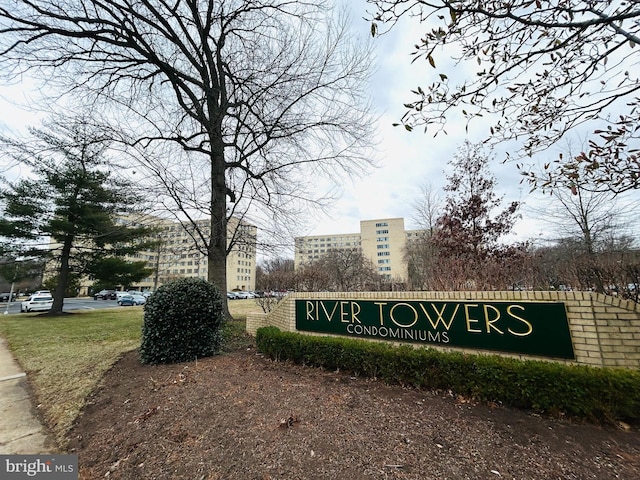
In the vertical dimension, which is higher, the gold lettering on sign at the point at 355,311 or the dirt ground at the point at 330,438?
the gold lettering on sign at the point at 355,311

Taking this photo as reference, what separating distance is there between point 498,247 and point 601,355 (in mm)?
7255

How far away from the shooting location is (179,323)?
5.18 m

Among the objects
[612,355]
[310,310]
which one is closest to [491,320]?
[612,355]

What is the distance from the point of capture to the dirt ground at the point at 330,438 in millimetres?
2129

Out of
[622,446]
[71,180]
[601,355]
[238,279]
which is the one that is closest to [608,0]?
[601,355]

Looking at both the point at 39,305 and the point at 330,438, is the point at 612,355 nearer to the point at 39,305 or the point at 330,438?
the point at 330,438

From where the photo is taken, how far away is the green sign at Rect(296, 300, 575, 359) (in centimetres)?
351

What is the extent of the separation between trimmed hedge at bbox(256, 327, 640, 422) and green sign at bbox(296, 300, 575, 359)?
51 cm

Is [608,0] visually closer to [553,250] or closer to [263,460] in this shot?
[263,460]

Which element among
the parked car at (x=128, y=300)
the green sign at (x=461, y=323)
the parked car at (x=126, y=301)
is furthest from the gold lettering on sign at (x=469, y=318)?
the parked car at (x=126, y=301)

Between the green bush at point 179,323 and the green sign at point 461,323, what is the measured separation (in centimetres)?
244

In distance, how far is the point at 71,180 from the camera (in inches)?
615

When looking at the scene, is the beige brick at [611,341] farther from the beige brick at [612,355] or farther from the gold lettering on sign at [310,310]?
the gold lettering on sign at [310,310]

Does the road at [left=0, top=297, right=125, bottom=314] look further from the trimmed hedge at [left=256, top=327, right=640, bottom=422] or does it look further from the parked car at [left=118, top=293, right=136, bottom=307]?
the trimmed hedge at [left=256, top=327, right=640, bottom=422]
